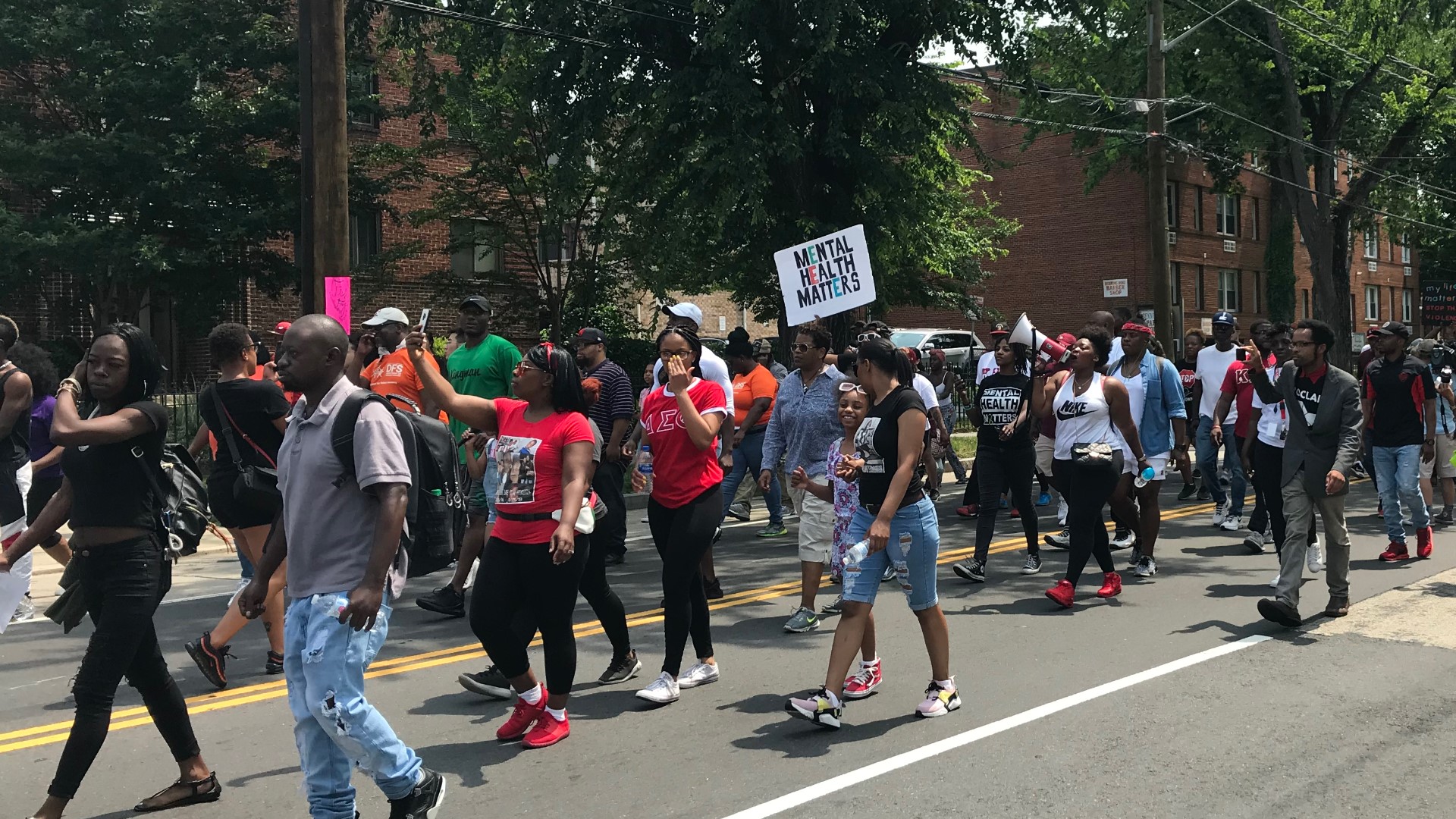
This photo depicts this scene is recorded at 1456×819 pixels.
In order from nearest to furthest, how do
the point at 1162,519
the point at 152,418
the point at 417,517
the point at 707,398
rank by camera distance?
1. the point at 417,517
2. the point at 152,418
3. the point at 707,398
4. the point at 1162,519

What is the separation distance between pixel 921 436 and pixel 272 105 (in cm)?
1773

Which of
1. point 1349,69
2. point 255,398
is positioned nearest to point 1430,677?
point 255,398

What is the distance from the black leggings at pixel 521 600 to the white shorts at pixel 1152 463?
474 cm

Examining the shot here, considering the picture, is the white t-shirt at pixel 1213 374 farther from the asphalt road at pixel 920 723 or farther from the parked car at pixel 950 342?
the parked car at pixel 950 342

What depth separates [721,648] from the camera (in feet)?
24.9

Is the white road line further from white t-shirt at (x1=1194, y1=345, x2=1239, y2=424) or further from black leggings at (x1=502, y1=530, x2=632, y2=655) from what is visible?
white t-shirt at (x1=1194, y1=345, x2=1239, y2=424)

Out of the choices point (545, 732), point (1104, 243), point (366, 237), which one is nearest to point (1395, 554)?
point (545, 732)

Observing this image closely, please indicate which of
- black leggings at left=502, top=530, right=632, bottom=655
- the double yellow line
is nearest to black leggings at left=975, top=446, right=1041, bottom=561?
the double yellow line

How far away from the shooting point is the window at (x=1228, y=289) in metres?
48.3

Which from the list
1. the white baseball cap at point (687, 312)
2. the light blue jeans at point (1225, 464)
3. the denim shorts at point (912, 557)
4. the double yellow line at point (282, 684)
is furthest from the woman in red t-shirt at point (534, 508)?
the light blue jeans at point (1225, 464)

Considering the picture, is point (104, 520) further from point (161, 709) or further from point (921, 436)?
point (921, 436)

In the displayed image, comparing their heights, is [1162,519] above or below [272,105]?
below

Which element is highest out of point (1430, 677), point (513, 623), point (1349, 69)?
point (1349, 69)

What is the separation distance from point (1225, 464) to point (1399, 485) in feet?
6.22
